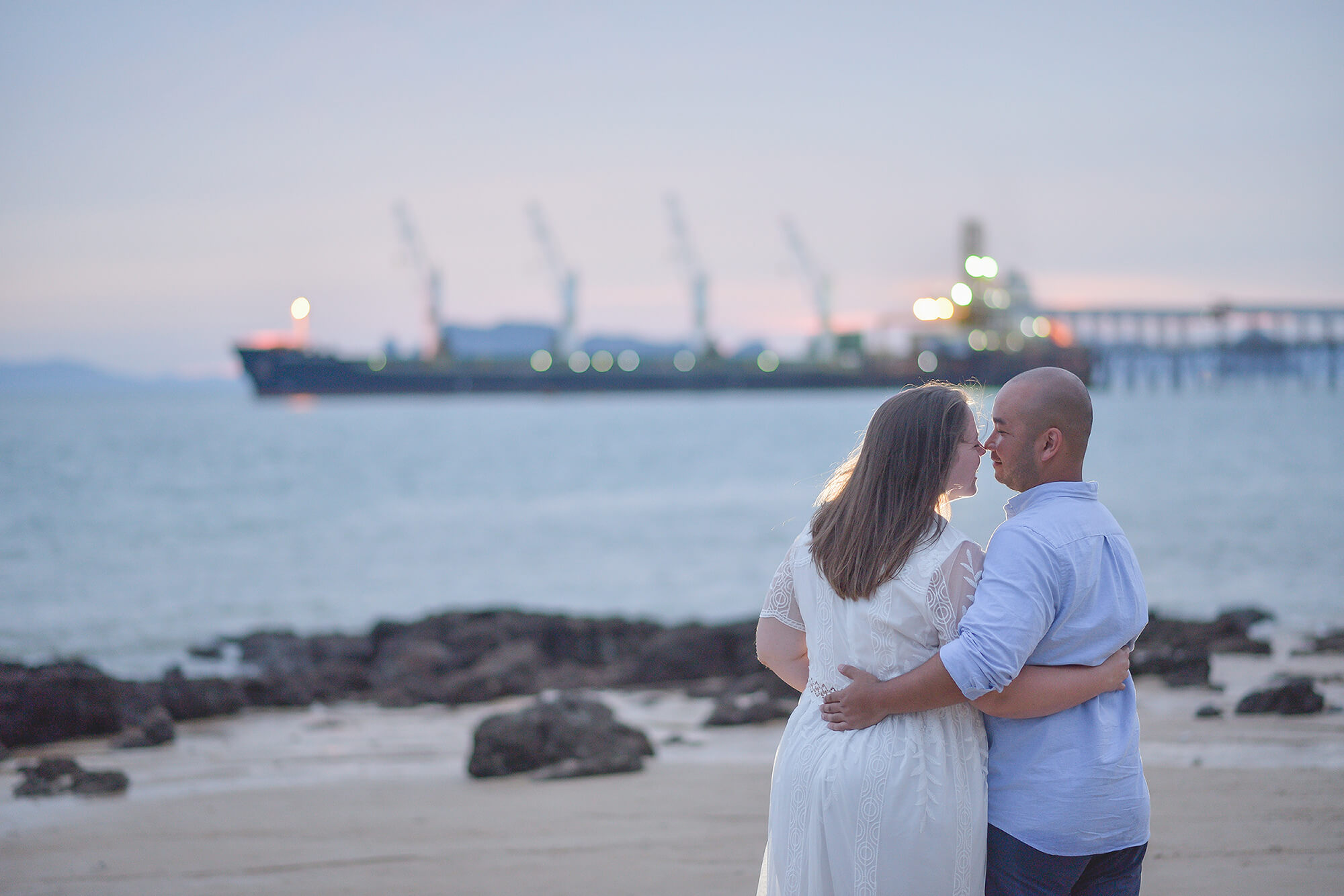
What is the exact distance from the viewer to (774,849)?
176cm

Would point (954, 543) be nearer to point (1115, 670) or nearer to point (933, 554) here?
point (933, 554)

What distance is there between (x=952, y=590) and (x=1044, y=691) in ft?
0.60

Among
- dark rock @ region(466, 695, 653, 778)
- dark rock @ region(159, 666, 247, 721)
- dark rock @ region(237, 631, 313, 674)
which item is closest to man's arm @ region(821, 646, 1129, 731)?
dark rock @ region(466, 695, 653, 778)

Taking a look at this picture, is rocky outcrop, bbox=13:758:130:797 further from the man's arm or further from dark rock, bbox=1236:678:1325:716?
dark rock, bbox=1236:678:1325:716

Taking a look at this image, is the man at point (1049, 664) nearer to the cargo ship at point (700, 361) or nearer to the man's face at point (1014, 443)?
the man's face at point (1014, 443)

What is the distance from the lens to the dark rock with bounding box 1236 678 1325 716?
207 inches

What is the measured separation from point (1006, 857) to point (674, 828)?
8.03 feet

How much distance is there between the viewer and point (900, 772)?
1.63 metres

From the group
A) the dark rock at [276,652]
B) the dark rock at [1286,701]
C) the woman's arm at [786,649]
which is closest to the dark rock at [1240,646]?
the dark rock at [1286,701]

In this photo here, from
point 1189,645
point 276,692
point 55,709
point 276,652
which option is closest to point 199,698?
point 276,692

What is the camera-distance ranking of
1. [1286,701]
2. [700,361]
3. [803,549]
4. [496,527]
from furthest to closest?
[700,361] → [496,527] → [1286,701] → [803,549]

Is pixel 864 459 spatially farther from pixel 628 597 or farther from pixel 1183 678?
pixel 628 597

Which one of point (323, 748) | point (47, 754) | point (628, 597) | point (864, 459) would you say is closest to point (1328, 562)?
point (628, 597)

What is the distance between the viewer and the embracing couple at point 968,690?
1.59m
